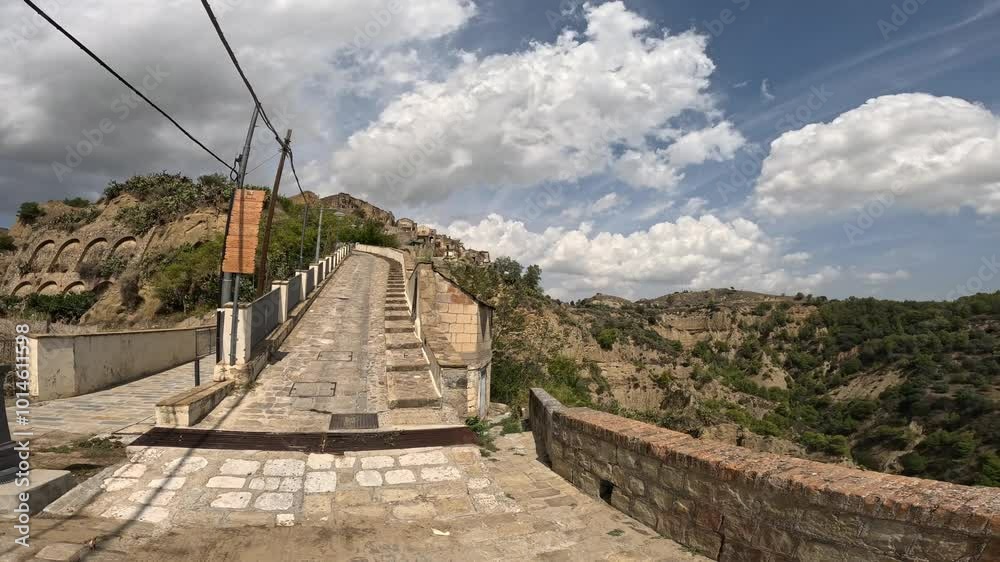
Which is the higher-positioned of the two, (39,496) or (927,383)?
(39,496)

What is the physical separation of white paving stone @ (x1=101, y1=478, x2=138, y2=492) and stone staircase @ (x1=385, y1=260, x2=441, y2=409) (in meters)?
3.42

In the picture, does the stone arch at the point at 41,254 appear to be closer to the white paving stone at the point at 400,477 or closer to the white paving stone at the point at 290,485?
the white paving stone at the point at 290,485

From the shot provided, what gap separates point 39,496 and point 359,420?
11.7ft

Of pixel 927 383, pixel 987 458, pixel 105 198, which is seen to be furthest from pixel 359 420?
pixel 105 198

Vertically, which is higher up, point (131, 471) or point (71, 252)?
point (71, 252)

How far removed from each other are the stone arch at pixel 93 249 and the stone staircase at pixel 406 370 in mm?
39051

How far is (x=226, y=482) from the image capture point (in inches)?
193

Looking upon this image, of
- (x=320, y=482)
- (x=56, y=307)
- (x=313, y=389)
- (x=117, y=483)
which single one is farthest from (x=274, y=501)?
(x=56, y=307)

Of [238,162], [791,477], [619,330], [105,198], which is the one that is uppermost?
[105,198]

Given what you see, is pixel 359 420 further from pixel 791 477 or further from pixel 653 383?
pixel 653 383

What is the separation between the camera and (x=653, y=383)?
156ft

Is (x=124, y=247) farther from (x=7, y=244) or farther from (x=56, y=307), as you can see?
(x=7, y=244)

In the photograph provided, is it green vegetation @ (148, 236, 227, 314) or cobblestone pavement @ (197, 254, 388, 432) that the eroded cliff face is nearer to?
green vegetation @ (148, 236, 227, 314)

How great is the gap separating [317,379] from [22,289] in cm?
5312
